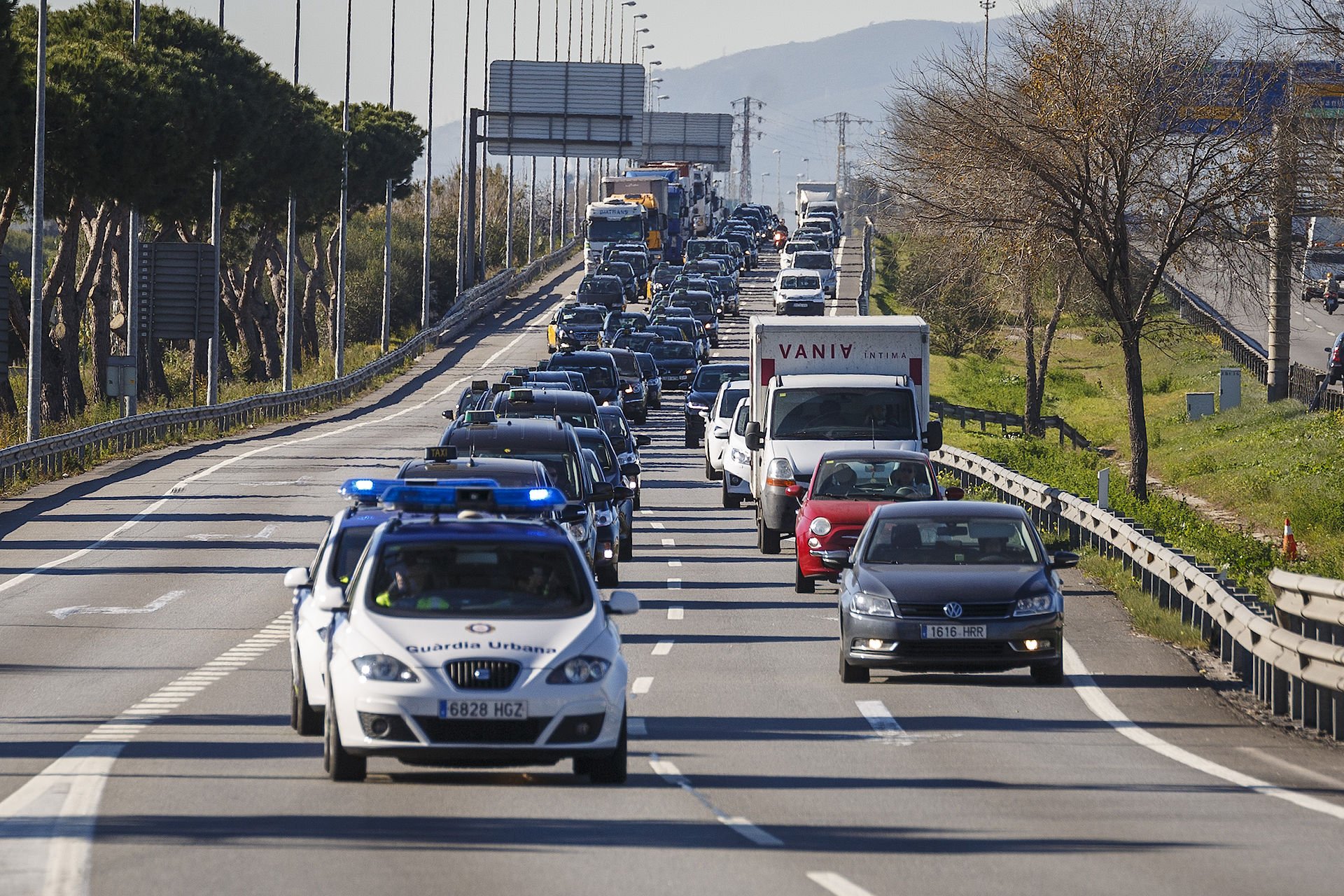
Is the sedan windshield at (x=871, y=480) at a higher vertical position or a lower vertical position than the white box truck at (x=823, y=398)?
lower

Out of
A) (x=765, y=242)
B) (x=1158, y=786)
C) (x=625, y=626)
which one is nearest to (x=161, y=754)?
(x=1158, y=786)

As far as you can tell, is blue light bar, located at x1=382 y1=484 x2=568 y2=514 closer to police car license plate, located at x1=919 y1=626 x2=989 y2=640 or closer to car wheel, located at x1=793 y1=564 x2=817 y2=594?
police car license plate, located at x1=919 y1=626 x2=989 y2=640

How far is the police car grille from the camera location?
38.9 feet

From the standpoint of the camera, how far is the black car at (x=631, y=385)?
2046 inches

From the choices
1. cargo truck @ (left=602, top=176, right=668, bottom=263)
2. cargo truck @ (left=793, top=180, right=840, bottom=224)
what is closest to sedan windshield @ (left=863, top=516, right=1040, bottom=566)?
cargo truck @ (left=602, top=176, right=668, bottom=263)

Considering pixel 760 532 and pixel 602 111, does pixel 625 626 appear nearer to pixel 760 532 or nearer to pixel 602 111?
pixel 760 532

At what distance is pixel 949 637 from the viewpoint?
56.0 ft

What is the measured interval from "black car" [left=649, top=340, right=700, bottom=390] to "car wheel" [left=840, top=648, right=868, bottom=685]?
47.6m

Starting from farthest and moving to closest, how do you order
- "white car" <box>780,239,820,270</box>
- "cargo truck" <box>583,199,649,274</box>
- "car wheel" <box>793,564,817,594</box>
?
"white car" <box>780,239,820,270</box> < "cargo truck" <box>583,199,649,274</box> < "car wheel" <box>793,564,817,594</box>

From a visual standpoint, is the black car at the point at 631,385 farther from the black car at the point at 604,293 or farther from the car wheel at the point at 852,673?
the car wheel at the point at 852,673

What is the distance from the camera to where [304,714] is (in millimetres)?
14047

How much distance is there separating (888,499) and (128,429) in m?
25.6

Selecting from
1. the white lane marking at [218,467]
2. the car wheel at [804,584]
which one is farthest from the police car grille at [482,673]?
the white lane marking at [218,467]

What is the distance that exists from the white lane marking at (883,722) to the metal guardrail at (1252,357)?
32.3 m
